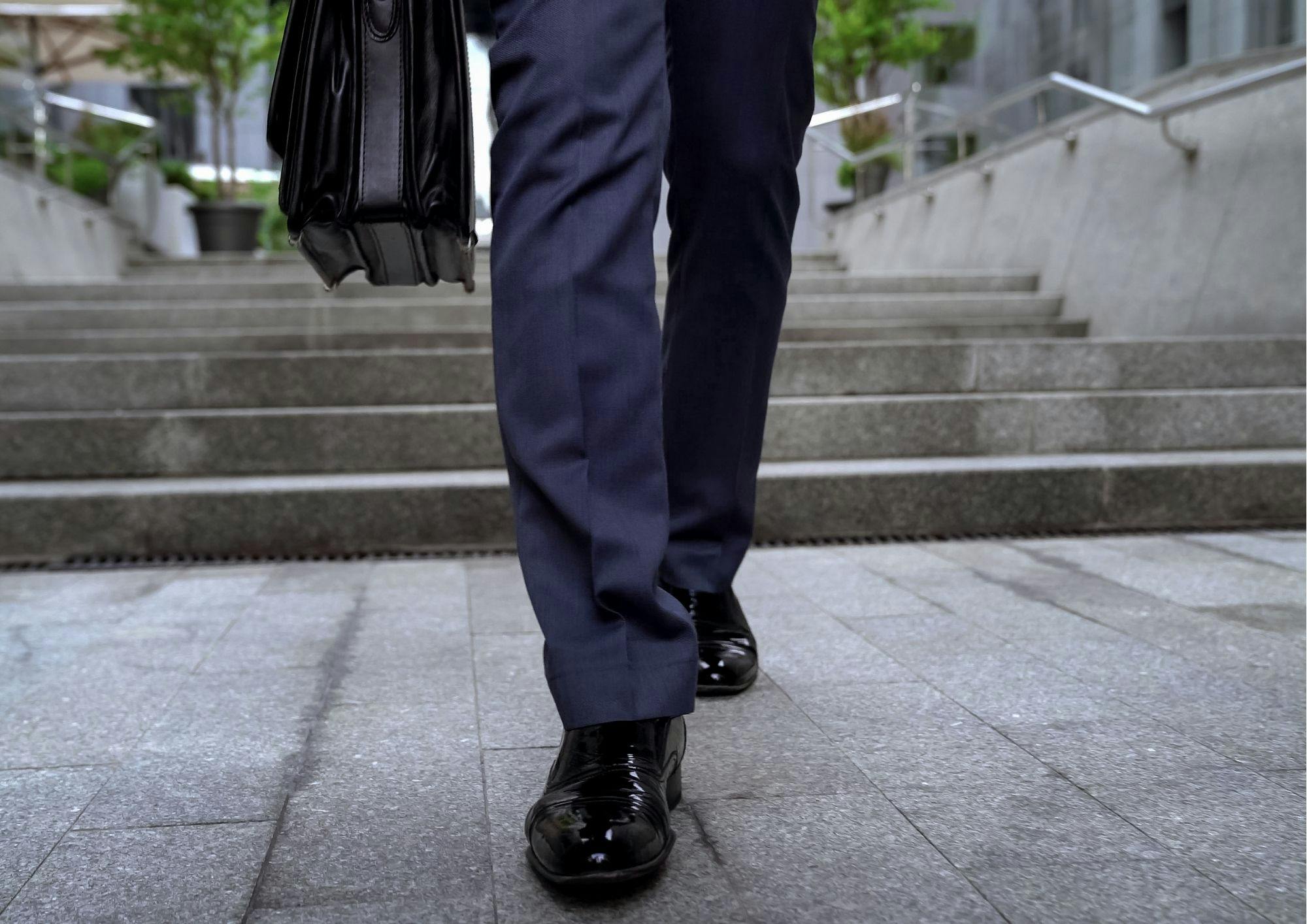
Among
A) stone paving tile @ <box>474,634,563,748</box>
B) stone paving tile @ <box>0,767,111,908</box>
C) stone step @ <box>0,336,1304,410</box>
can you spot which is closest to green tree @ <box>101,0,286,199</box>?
stone step @ <box>0,336,1304,410</box>

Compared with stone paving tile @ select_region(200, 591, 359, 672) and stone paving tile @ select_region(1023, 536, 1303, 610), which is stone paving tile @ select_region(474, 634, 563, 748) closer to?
stone paving tile @ select_region(200, 591, 359, 672)

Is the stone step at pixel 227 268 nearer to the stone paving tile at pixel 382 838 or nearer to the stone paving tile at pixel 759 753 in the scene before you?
the stone paving tile at pixel 759 753

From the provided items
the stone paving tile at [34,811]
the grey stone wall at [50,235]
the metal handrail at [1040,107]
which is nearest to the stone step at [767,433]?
the metal handrail at [1040,107]

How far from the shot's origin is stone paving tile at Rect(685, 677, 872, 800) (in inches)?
46.8

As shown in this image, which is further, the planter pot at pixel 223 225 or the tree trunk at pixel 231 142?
the tree trunk at pixel 231 142

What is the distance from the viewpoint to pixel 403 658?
68.8 inches

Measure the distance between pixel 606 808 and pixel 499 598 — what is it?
1.25 m

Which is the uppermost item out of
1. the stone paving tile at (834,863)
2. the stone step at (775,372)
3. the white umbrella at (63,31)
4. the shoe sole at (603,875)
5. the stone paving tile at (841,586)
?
the white umbrella at (63,31)

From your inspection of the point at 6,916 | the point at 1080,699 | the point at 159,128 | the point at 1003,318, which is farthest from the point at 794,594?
the point at 159,128

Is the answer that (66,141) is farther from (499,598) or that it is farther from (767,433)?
(499,598)

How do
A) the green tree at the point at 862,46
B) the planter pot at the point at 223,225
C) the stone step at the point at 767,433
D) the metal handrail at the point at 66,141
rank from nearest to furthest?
the stone step at the point at 767,433 < the metal handrail at the point at 66,141 < the planter pot at the point at 223,225 < the green tree at the point at 862,46

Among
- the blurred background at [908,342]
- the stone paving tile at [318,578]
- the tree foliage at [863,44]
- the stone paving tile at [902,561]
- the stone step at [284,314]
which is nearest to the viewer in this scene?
the stone paving tile at [318,578]

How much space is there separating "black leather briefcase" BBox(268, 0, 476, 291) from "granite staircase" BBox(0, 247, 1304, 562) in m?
1.68

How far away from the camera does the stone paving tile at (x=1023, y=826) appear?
3.32 feet
